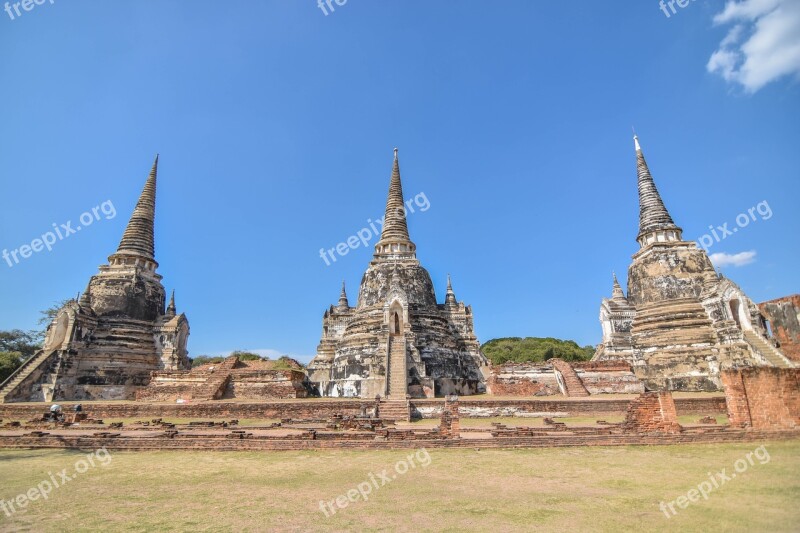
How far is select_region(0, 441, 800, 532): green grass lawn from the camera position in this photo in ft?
17.4

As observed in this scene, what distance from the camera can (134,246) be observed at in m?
30.4

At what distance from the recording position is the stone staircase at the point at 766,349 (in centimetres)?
1917

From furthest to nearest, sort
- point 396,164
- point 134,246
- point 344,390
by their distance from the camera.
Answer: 1. point 396,164
2. point 134,246
3. point 344,390

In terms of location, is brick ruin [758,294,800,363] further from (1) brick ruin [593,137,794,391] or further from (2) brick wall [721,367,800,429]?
(2) brick wall [721,367,800,429]

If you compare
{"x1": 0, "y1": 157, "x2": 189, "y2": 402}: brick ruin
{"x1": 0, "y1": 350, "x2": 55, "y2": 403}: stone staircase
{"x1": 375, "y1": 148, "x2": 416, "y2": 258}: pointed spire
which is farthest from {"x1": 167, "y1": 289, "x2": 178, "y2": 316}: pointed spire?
{"x1": 375, "y1": 148, "x2": 416, "y2": 258}: pointed spire

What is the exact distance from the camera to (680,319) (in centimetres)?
2380

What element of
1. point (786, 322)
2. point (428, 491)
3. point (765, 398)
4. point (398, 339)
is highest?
point (786, 322)

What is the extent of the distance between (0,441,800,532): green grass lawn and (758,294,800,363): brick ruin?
11710 millimetres

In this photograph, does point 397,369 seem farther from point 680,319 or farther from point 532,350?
point 532,350

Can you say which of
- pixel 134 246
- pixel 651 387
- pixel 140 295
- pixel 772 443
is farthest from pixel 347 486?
pixel 134 246

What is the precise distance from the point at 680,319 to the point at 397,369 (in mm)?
15249

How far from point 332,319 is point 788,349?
78.4 feet

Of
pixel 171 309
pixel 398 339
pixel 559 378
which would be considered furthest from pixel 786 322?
pixel 171 309

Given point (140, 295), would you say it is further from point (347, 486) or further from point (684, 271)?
point (684, 271)
